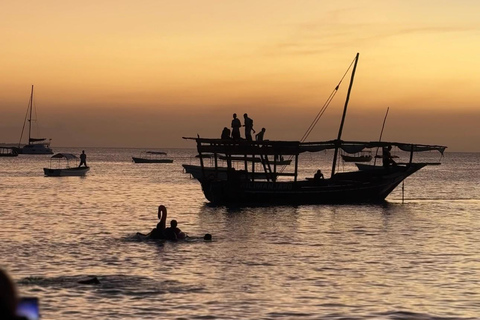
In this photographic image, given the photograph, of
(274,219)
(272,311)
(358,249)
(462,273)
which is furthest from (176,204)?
(272,311)

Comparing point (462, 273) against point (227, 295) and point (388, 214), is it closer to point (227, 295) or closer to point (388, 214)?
point (227, 295)

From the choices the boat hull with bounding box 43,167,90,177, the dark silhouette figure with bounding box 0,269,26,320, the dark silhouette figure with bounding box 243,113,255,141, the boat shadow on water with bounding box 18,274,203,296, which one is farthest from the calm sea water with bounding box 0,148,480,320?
the boat hull with bounding box 43,167,90,177

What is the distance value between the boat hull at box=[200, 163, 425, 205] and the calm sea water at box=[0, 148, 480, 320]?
4.11 feet

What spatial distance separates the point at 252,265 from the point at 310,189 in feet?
78.2

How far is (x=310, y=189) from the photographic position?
153 feet

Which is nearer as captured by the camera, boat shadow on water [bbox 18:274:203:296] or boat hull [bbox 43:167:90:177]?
boat shadow on water [bbox 18:274:203:296]

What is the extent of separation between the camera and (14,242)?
29.4 meters

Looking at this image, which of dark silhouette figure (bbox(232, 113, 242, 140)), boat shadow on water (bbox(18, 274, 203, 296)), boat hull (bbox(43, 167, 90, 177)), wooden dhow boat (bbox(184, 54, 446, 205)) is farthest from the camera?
boat hull (bbox(43, 167, 90, 177))

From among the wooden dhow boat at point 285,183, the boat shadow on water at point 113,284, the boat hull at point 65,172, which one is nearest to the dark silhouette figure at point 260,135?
the wooden dhow boat at point 285,183

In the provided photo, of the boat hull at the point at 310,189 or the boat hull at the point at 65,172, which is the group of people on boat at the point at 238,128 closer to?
the boat hull at the point at 310,189

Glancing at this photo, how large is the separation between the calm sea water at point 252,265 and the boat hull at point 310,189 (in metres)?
1.25

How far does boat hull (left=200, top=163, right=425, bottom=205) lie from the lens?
46.1m

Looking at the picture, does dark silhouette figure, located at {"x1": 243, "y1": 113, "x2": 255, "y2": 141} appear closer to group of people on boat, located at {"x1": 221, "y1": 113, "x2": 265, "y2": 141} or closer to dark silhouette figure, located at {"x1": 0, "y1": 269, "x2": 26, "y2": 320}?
group of people on boat, located at {"x1": 221, "y1": 113, "x2": 265, "y2": 141}

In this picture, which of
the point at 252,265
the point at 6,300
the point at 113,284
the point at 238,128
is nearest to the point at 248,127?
the point at 238,128
